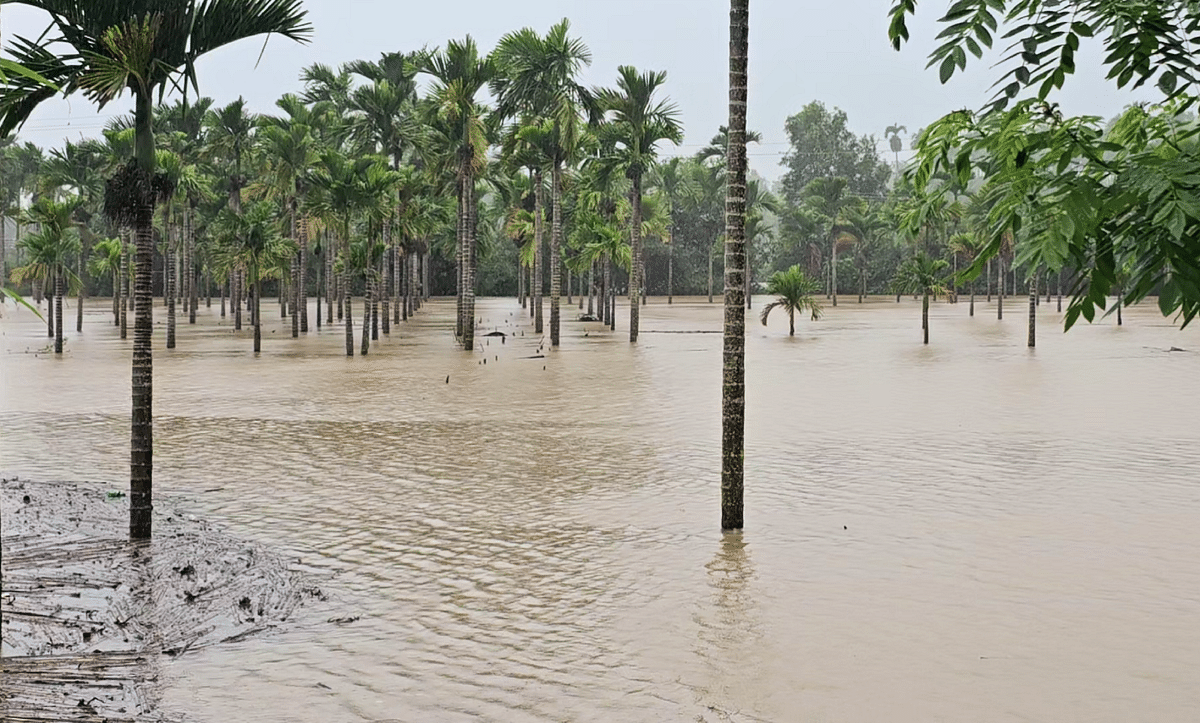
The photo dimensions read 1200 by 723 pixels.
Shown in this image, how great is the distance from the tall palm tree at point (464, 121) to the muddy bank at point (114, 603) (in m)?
23.5

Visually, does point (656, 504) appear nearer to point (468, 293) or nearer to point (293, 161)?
point (468, 293)

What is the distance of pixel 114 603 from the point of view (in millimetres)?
8461

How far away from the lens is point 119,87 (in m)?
9.88

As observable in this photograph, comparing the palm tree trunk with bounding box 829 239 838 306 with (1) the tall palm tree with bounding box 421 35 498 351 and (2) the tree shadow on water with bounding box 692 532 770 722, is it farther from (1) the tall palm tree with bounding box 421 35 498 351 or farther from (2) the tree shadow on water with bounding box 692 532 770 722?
(2) the tree shadow on water with bounding box 692 532 770 722

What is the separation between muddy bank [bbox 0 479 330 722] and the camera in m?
6.65

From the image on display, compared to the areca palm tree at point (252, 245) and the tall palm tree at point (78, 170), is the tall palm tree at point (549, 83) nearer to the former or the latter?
the areca palm tree at point (252, 245)

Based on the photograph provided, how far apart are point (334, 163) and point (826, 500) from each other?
73.2 ft

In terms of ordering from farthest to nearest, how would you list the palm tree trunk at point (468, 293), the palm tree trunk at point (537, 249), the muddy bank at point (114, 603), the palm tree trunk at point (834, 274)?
the palm tree trunk at point (834, 274)
the palm tree trunk at point (537, 249)
the palm tree trunk at point (468, 293)
the muddy bank at point (114, 603)

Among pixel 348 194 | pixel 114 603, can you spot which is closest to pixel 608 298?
pixel 348 194

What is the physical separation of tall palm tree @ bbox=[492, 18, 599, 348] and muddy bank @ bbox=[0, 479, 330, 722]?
23.9 meters

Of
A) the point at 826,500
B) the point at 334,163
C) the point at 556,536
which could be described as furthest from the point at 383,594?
the point at 334,163

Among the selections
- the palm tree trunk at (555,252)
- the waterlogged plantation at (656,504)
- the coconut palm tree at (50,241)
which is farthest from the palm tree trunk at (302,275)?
the waterlogged plantation at (656,504)

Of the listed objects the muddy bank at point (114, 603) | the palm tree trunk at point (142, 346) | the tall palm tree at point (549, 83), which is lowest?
the muddy bank at point (114, 603)

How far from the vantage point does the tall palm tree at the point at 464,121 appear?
33.3 metres
